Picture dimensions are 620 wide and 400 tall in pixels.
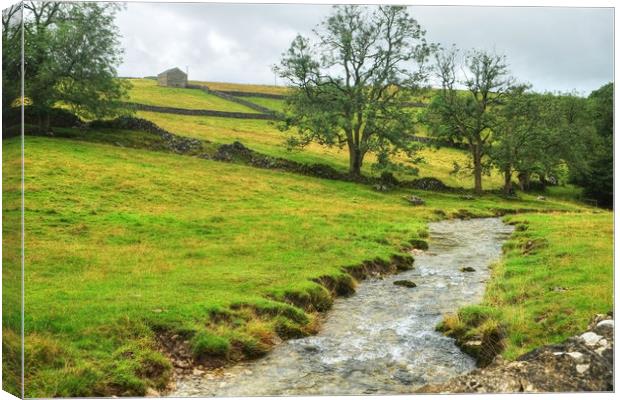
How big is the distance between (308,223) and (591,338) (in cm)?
1560

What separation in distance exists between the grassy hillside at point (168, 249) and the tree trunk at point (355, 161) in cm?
216

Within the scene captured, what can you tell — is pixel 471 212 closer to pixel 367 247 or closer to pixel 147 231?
pixel 367 247

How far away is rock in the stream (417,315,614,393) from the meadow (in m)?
1.33

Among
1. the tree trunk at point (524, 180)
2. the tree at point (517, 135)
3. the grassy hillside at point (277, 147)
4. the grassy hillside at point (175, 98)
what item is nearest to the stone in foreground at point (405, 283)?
the grassy hillside at point (277, 147)

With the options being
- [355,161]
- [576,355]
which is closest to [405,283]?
[576,355]

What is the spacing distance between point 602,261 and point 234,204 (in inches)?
675

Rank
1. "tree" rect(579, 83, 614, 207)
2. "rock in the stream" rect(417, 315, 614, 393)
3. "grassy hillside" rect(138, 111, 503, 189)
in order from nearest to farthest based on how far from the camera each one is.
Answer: "rock in the stream" rect(417, 315, 614, 393), "tree" rect(579, 83, 614, 207), "grassy hillside" rect(138, 111, 503, 189)

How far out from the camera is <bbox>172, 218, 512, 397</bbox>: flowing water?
913cm

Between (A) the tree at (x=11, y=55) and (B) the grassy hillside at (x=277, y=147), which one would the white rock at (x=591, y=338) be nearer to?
(A) the tree at (x=11, y=55)

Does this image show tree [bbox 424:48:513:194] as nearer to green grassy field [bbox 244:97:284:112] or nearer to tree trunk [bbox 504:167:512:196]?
tree trunk [bbox 504:167:512:196]

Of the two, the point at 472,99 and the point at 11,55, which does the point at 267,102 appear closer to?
the point at 472,99

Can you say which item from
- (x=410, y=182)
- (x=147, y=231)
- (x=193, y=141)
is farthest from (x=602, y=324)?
(x=193, y=141)

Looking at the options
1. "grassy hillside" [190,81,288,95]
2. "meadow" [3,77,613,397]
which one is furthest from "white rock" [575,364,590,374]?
"grassy hillside" [190,81,288,95]

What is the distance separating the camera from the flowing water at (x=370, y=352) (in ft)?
30.0
